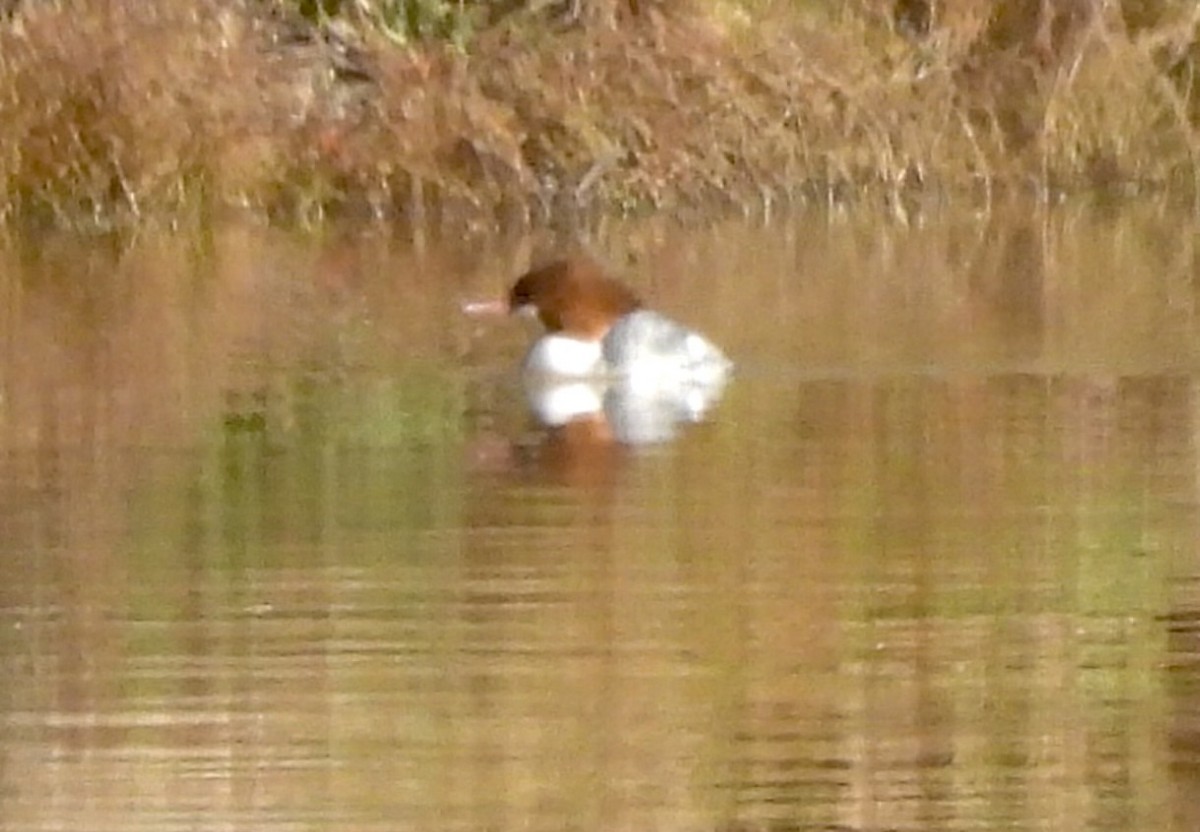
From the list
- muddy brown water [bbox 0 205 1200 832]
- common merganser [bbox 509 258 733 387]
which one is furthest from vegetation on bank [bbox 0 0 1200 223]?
common merganser [bbox 509 258 733 387]

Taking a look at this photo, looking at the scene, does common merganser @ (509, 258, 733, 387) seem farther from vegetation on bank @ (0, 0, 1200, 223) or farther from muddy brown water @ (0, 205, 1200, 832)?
vegetation on bank @ (0, 0, 1200, 223)

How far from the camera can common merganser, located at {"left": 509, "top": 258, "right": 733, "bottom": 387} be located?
6734 millimetres

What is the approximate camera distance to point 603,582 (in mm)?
4664

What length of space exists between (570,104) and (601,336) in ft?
20.2

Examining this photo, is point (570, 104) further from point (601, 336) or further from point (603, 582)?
point (603, 582)

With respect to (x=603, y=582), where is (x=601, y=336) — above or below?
above

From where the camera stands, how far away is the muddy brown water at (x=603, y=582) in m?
3.61

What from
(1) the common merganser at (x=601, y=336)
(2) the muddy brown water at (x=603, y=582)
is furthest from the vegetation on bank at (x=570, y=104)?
(1) the common merganser at (x=601, y=336)

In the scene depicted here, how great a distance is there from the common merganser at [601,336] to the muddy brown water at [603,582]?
135mm

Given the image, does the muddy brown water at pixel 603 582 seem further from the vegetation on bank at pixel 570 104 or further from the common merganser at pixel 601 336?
the vegetation on bank at pixel 570 104

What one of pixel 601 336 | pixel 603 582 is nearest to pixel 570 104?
pixel 601 336

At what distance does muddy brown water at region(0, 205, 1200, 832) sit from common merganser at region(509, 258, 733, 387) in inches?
5.3

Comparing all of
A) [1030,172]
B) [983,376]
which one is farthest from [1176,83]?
[983,376]

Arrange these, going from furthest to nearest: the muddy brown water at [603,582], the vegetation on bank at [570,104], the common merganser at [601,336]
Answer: the vegetation on bank at [570,104] < the common merganser at [601,336] < the muddy brown water at [603,582]
